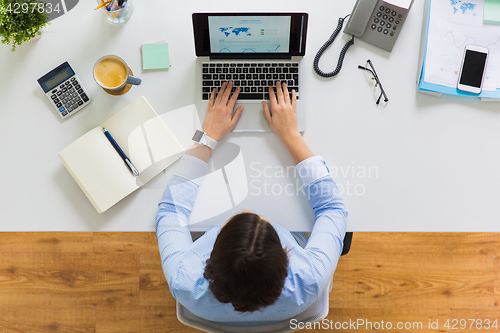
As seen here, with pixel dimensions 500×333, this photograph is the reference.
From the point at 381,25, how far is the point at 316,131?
0.39 metres

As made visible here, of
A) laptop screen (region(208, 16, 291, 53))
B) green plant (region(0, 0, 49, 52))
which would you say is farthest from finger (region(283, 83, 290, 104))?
green plant (region(0, 0, 49, 52))

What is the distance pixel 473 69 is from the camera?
1.03 metres

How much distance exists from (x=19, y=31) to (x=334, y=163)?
982mm

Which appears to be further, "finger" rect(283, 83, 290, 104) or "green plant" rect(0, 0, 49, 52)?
"finger" rect(283, 83, 290, 104)

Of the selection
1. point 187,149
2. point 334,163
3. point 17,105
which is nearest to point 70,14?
point 17,105

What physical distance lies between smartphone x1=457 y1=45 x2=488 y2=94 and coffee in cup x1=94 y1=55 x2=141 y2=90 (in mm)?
984

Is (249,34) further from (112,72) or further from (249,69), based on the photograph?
(112,72)

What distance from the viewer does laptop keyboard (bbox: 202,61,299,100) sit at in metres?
1.04

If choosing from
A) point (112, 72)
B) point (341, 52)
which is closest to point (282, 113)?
point (341, 52)

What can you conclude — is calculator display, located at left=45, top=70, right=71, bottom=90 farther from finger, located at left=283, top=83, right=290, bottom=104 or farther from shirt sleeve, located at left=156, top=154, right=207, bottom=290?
finger, located at left=283, top=83, right=290, bottom=104

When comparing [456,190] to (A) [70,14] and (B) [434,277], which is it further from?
(A) [70,14]

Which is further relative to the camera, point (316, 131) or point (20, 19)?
point (316, 131)

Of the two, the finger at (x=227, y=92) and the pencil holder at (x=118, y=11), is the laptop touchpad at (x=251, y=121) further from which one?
the pencil holder at (x=118, y=11)

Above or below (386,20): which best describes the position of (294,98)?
below
